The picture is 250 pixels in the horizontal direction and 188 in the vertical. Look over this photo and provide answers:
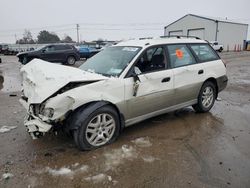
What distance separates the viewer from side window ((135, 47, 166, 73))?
13.6ft

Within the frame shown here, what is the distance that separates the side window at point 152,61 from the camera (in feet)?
13.6

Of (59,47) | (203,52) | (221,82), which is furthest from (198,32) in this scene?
(203,52)

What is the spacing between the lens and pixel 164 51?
14.9 ft

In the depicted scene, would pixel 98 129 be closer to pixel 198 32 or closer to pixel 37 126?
pixel 37 126

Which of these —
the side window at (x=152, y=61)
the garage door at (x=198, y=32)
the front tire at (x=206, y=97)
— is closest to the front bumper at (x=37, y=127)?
the side window at (x=152, y=61)

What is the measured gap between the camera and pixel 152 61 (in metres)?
4.36

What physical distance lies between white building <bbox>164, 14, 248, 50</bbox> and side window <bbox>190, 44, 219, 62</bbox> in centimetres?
3623

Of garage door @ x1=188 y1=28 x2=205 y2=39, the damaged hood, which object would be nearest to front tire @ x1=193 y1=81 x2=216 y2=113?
the damaged hood

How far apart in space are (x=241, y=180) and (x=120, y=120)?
75.5 inches

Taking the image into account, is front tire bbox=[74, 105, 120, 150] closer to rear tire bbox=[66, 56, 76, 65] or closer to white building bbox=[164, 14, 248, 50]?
rear tire bbox=[66, 56, 76, 65]

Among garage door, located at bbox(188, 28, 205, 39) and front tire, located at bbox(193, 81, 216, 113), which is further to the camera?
garage door, located at bbox(188, 28, 205, 39)

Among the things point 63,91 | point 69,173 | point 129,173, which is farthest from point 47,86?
point 129,173

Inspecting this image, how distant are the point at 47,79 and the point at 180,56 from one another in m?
2.67

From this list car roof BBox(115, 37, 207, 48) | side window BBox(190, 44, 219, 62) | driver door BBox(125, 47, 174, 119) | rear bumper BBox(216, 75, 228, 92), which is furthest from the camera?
rear bumper BBox(216, 75, 228, 92)
